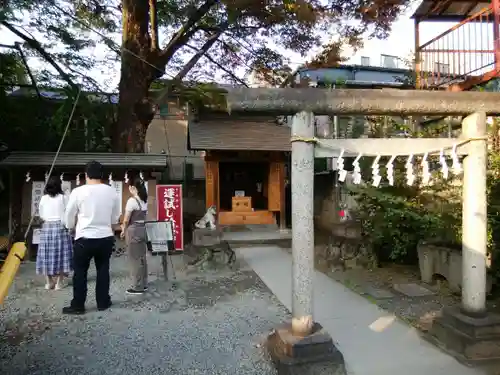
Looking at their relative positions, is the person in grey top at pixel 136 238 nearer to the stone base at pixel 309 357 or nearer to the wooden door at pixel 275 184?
the stone base at pixel 309 357

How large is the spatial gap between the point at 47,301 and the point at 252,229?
772 centimetres

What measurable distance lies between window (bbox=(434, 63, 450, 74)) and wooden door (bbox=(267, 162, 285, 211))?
7.09 metres

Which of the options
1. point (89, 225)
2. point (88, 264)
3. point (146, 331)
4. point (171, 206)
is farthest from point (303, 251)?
point (171, 206)

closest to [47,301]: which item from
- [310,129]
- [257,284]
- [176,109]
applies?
[257,284]

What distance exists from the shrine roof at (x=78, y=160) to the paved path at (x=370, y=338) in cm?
465

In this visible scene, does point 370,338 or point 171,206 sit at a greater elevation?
point 171,206

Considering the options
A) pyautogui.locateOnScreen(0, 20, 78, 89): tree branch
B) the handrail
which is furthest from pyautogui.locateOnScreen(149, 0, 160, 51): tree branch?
the handrail

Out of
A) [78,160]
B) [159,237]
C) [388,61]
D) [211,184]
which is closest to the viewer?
[159,237]

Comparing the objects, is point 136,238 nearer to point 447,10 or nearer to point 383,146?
point 383,146

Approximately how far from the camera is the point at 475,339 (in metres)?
3.85

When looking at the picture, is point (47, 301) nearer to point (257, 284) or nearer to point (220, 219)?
point (257, 284)

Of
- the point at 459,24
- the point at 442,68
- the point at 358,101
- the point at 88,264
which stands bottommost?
the point at 88,264

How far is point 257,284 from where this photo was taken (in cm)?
684

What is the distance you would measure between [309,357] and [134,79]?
9630 millimetres
